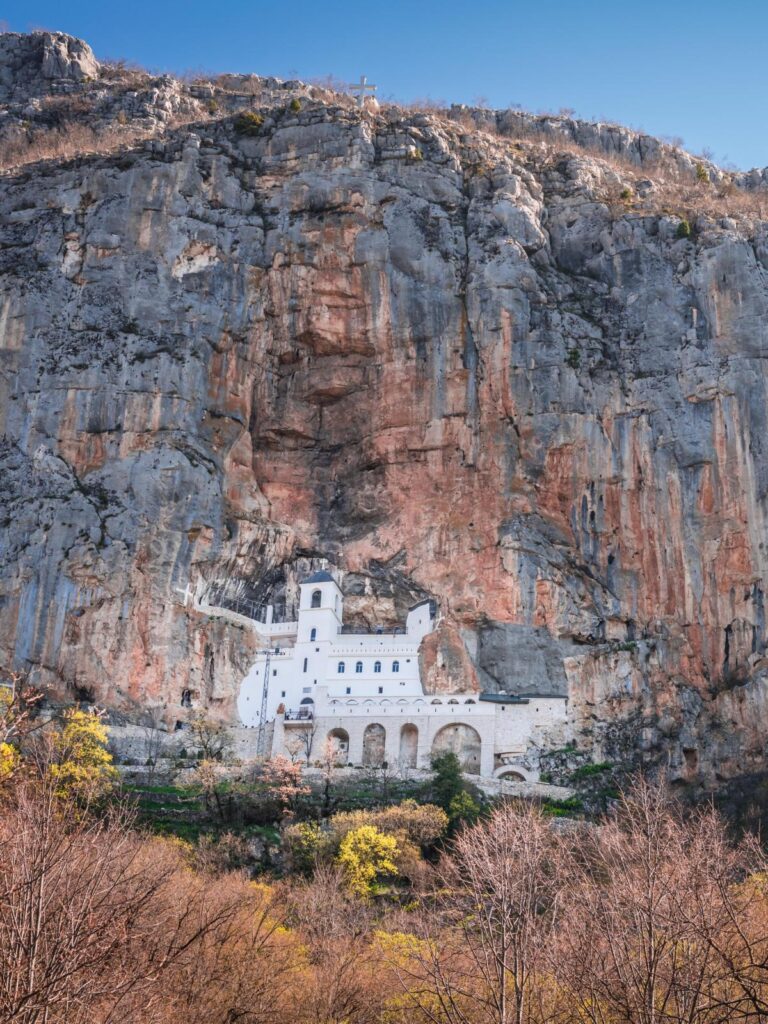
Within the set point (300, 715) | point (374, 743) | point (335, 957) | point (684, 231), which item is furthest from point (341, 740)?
point (684, 231)

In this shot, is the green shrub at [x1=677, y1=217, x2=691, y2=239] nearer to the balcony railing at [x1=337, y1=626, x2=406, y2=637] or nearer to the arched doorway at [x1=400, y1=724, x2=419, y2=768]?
the balcony railing at [x1=337, y1=626, x2=406, y2=637]

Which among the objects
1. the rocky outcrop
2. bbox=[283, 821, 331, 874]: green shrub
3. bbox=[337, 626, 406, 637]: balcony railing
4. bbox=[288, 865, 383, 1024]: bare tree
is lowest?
bbox=[288, 865, 383, 1024]: bare tree

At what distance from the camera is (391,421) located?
222 ft

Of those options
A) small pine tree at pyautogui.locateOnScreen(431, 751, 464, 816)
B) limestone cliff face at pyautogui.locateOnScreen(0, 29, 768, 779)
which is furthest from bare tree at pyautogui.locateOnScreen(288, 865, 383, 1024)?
limestone cliff face at pyautogui.locateOnScreen(0, 29, 768, 779)

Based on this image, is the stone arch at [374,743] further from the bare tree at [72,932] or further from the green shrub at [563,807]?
the bare tree at [72,932]

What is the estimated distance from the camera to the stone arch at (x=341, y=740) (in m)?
59.5

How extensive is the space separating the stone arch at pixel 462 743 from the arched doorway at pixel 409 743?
1.15 metres

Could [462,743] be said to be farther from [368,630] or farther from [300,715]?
[368,630]

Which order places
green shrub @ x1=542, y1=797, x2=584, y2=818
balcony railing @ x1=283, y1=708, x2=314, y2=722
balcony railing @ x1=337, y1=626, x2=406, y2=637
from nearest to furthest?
1. green shrub @ x1=542, y1=797, x2=584, y2=818
2. balcony railing @ x1=283, y1=708, x2=314, y2=722
3. balcony railing @ x1=337, y1=626, x2=406, y2=637

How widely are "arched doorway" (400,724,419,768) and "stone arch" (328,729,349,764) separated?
2.81m

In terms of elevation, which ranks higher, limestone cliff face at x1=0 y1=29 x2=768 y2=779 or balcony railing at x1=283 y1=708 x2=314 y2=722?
limestone cliff face at x1=0 y1=29 x2=768 y2=779

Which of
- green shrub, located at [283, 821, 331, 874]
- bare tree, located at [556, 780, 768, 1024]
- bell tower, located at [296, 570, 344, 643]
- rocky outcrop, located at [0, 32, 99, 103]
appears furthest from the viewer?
rocky outcrop, located at [0, 32, 99, 103]

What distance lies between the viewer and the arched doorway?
59416 mm

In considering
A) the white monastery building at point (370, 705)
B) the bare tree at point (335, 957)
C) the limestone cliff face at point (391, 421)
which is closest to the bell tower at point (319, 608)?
the white monastery building at point (370, 705)
